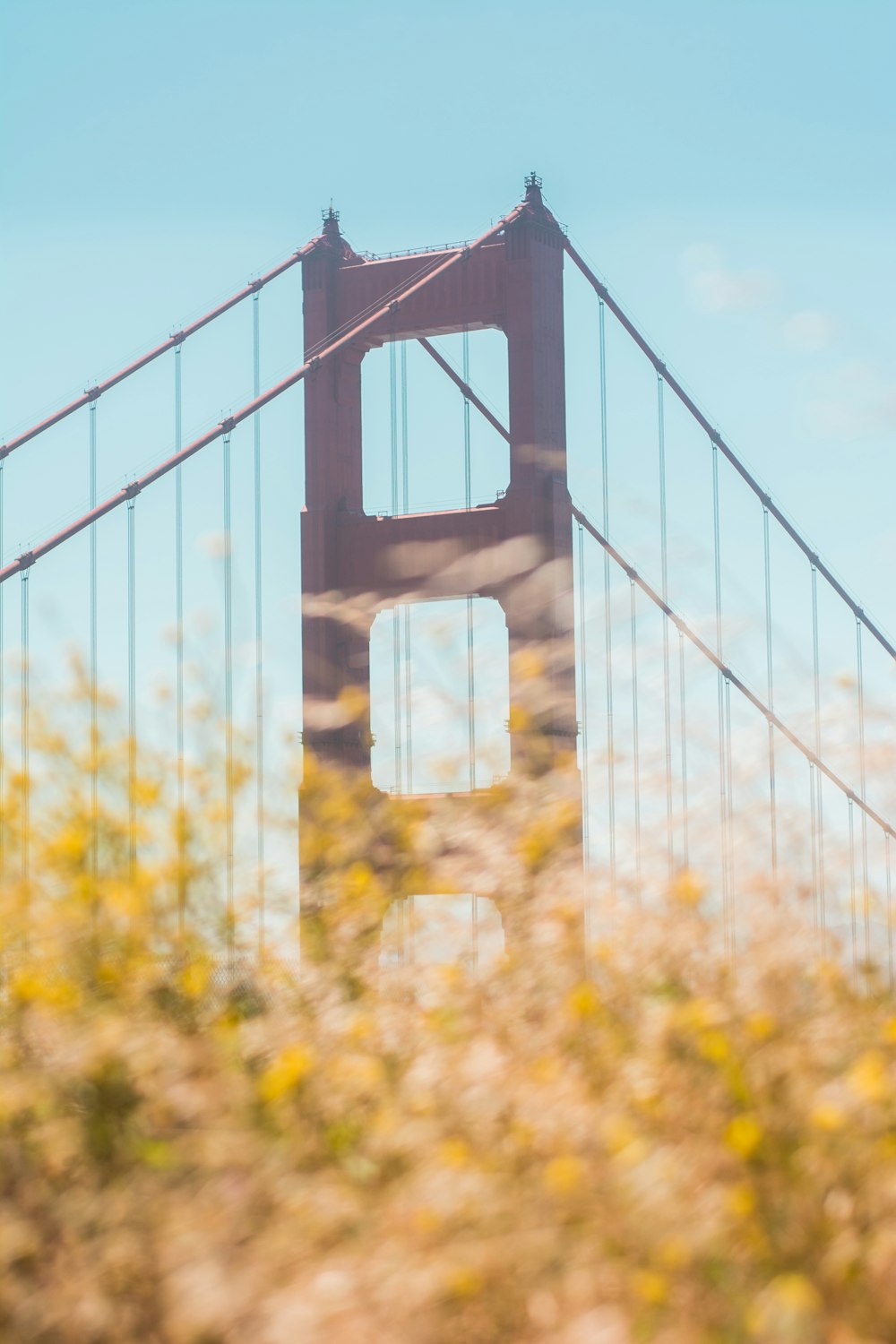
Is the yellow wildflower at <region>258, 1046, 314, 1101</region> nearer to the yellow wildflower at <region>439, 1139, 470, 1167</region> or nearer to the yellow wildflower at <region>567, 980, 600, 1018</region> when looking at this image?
the yellow wildflower at <region>439, 1139, 470, 1167</region>

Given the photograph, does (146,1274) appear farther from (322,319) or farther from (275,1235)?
(322,319)

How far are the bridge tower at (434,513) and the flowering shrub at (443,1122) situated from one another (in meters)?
8.26

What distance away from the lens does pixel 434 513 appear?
13.1 metres

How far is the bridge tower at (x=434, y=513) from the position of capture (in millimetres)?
12188

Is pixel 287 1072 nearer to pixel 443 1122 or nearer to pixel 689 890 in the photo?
pixel 443 1122

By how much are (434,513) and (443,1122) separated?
11206mm

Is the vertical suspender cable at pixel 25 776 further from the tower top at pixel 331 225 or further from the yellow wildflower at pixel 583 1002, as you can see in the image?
the tower top at pixel 331 225

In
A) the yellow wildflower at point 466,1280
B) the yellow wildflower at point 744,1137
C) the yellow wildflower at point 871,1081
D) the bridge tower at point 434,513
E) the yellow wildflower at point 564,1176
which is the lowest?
the yellow wildflower at point 466,1280

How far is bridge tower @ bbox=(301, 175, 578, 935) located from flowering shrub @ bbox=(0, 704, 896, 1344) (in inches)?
325

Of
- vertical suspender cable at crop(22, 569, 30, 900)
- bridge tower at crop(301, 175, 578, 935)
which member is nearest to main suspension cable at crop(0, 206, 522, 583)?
bridge tower at crop(301, 175, 578, 935)

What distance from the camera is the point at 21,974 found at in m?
2.75

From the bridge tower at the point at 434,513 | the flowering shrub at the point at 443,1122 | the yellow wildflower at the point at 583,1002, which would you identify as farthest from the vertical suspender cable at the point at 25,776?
the bridge tower at the point at 434,513

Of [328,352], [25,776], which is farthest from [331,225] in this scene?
[25,776]

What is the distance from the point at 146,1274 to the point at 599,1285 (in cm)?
72
